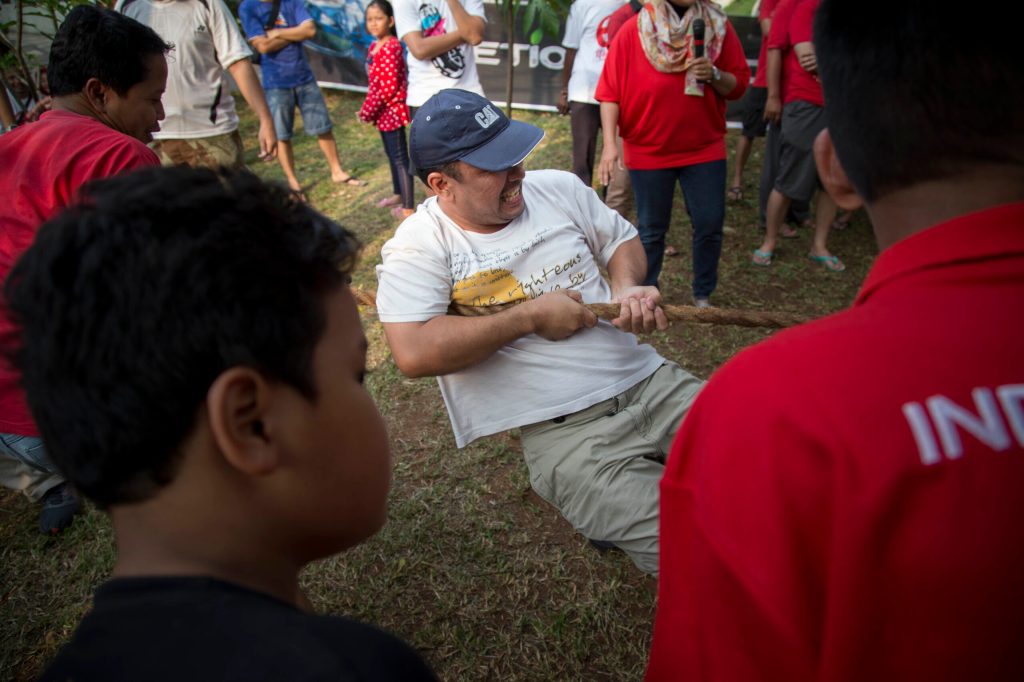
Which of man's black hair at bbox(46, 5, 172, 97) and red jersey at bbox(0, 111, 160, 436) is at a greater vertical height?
man's black hair at bbox(46, 5, 172, 97)

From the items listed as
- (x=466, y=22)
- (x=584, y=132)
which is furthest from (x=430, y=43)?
(x=584, y=132)

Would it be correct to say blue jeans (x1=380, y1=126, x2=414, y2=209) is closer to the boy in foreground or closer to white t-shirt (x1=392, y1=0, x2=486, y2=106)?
white t-shirt (x1=392, y1=0, x2=486, y2=106)

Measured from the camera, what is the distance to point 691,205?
381 centimetres

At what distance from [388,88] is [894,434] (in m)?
5.54

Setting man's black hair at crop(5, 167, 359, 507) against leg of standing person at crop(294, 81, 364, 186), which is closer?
man's black hair at crop(5, 167, 359, 507)

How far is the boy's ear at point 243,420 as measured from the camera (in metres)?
0.77

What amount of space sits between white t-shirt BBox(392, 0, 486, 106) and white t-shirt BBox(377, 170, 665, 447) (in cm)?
286

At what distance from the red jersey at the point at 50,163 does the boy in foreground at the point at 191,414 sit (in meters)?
1.44

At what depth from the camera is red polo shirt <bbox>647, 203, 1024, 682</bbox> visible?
0.65 meters

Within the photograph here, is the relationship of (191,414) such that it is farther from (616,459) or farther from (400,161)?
(400,161)

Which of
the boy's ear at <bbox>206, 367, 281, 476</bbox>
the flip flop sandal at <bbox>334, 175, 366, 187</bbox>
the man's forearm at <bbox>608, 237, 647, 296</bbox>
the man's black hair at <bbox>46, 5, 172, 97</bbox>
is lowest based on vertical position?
the flip flop sandal at <bbox>334, 175, 366, 187</bbox>

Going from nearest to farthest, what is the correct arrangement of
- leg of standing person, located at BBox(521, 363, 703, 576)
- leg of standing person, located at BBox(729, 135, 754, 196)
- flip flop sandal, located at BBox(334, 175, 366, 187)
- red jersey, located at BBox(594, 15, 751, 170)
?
leg of standing person, located at BBox(521, 363, 703, 576), red jersey, located at BBox(594, 15, 751, 170), leg of standing person, located at BBox(729, 135, 754, 196), flip flop sandal, located at BBox(334, 175, 366, 187)

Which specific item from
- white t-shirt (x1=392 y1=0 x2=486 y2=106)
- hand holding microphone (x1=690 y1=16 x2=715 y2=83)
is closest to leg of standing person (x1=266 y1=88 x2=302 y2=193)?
white t-shirt (x1=392 y1=0 x2=486 y2=106)

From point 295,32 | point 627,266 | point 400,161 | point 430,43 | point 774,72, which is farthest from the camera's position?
point 295,32
